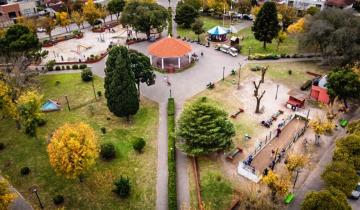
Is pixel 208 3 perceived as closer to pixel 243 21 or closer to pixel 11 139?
pixel 243 21

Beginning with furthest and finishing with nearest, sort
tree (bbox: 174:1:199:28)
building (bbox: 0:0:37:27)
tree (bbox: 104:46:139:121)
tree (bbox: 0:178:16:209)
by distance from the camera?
building (bbox: 0:0:37:27), tree (bbox: 174:1:199:28), tree (bbox: 104:46:139:121), tree (bbox: 0:178:16:209)

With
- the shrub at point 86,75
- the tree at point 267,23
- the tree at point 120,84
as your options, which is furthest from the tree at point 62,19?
the tree at point 267,23

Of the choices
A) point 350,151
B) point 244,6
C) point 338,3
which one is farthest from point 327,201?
point 338,3

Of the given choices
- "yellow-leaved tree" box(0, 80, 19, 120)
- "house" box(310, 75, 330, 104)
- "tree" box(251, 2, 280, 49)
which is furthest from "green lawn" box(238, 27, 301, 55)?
"yellow-leaved tree" box(0, 80, 19, 120)

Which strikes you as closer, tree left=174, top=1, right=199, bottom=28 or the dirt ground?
the dirt ground

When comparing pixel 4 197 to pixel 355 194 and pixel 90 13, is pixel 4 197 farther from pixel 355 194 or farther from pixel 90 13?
pixel 90 13

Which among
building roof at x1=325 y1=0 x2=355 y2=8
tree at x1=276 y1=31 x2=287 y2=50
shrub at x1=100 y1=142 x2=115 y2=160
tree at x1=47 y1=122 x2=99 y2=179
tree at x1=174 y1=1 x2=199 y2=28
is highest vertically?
building roof at x1=325 y1=0 x2=355 y2=8

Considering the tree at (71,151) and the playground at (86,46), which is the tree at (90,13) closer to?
the playground at (86,46)

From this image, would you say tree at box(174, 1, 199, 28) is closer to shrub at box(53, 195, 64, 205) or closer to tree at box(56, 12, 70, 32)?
tree at box(56, 12, 70, 32)
